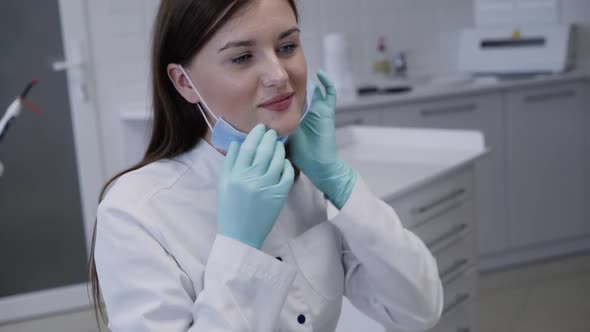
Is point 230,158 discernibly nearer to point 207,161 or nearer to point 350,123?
point 207,161

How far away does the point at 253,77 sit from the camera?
1.27 m

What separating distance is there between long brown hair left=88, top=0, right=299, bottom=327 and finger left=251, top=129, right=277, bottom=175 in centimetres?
19

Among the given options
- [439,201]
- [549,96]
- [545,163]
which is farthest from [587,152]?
[439,201]

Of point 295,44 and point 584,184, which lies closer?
point 295,44

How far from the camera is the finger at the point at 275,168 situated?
1220mm

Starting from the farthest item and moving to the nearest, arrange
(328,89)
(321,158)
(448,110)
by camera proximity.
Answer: (448,110) → (328,89) → (321,158)

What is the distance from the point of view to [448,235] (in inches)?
95.3

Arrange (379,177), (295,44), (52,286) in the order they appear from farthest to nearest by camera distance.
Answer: (52,286)
(379,177)
(295,44)

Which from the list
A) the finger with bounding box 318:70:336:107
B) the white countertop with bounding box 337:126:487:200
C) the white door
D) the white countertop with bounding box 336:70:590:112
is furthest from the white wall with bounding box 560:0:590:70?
the finger with bounding box 318:70:336:107

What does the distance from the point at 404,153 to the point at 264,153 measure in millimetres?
1398

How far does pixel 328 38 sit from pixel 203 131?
2.79 meters

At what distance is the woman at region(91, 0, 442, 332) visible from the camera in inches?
47.5

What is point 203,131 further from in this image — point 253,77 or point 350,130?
point 350,130

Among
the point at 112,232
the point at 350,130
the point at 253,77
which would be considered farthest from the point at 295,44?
the point at 350,130
